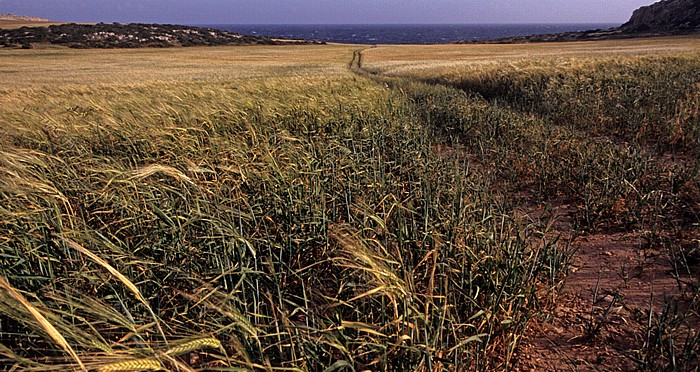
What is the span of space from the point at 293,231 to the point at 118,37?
58774 mm

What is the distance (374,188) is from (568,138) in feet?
12.2

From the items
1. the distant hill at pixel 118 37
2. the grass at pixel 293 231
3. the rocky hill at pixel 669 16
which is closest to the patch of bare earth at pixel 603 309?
the grass at pixel 293 231

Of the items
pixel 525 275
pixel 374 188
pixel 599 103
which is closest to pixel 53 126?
pixel 374 188

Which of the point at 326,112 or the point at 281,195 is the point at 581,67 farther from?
the point at 281,195

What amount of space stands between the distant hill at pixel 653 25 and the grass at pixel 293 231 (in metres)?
60.1

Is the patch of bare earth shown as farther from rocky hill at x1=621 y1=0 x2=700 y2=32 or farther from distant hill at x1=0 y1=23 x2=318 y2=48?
rocky hill at x1=621 y1=0 x2=700 y2=32

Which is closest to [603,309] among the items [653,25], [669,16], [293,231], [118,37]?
[293,231]

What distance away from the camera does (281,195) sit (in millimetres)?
2889

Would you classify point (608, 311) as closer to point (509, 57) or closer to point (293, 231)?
point (293, 231)

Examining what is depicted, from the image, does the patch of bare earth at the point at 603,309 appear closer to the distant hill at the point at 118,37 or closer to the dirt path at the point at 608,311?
the dirt path at the point at 608,311

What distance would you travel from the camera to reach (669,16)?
6988 cm

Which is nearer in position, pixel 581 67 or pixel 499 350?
pixel 499 350

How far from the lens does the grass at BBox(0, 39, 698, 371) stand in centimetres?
159

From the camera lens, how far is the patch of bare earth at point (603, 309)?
206cm
